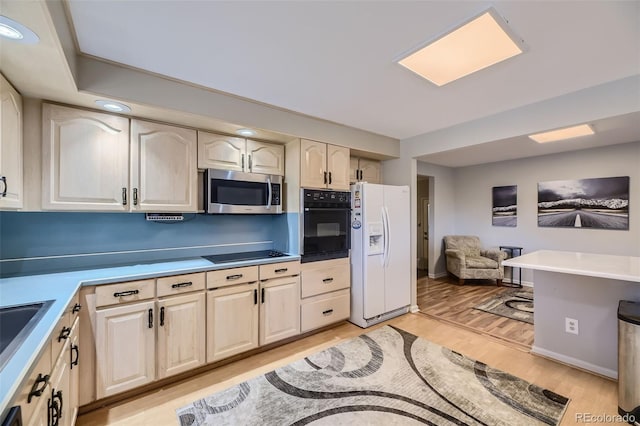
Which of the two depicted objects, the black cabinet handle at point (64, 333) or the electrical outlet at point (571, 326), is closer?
the black cabinet handle at point (64, 333)

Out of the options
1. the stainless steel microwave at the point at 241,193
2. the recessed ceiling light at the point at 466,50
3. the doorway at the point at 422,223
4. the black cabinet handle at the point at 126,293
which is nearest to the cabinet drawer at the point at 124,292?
the black cabinet handle at the point at 126,293

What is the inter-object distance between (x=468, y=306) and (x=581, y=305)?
63.8 inches

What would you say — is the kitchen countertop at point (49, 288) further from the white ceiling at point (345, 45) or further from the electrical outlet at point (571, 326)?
the electrical outlet at point (571, 326)

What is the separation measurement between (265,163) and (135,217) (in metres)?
1.32

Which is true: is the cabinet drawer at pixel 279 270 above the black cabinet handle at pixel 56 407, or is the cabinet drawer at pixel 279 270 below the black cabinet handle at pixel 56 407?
above

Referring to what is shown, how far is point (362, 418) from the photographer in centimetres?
181

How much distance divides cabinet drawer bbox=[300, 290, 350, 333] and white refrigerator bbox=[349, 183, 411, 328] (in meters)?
0.15

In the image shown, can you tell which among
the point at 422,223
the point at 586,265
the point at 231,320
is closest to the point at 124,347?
the point at 231,320

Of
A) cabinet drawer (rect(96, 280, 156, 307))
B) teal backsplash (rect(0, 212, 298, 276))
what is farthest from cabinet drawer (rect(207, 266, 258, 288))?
teal backsplash (rect(0, 212, 298, 276))

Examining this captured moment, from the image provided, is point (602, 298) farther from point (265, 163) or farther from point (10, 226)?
point (10, 226)

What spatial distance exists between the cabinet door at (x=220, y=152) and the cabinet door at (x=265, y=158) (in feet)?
0.29

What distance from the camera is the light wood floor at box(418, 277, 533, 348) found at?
10.2ft

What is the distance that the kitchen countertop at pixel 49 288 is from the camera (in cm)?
83

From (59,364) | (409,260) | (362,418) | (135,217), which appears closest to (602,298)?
(409,260)
